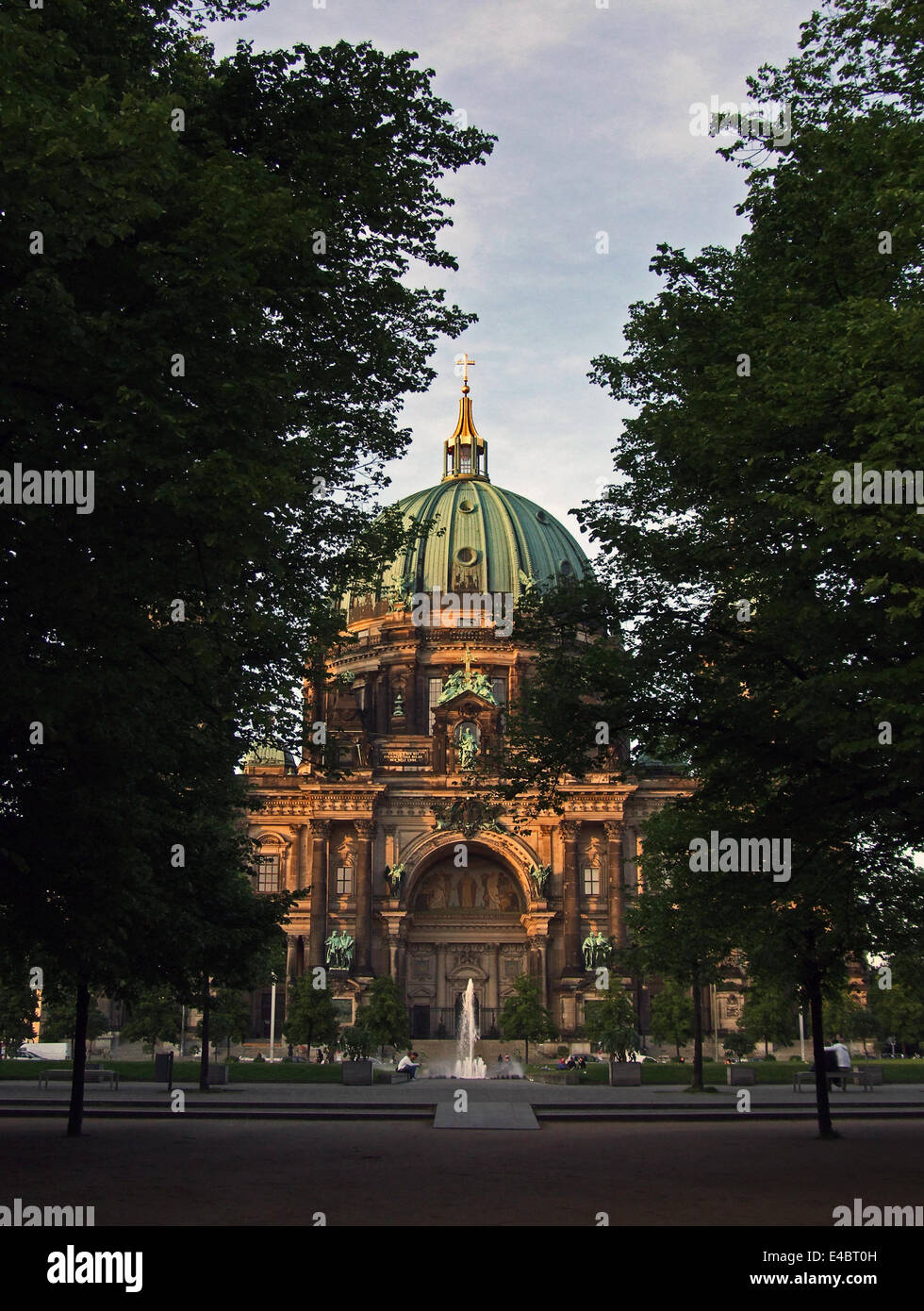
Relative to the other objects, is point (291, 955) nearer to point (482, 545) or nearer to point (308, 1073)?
point (482, 545)

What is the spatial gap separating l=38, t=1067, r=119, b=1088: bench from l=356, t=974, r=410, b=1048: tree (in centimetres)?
2027

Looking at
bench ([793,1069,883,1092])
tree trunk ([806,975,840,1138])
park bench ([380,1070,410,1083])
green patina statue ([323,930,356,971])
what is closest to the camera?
tree trunk ([806,975,840,1138])

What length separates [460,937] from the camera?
90500 mm

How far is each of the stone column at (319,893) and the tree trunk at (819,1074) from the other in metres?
59.5

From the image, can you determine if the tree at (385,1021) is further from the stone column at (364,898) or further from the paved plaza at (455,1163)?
the paved plaza at (455,1163)

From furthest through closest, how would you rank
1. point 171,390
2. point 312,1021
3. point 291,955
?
point 291,955, point 312,1021, point 171,390

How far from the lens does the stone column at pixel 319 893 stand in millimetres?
84750

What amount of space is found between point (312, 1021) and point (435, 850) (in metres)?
22.2

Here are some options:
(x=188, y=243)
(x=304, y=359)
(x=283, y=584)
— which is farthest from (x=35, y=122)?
(x=283, y=584)

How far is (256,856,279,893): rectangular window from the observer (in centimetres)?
8881

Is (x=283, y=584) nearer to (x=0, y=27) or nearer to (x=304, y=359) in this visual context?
(x=304, y=359)

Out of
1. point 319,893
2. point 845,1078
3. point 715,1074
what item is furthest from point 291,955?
point 845,1078

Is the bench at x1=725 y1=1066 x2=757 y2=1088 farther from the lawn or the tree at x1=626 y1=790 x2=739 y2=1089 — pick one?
the tree at x1=626 y1=790 x2=739 y2=1089

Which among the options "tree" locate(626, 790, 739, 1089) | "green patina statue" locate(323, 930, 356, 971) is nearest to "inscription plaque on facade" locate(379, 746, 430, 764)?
"green patina statue" locate(323, 930, 356, 971)
